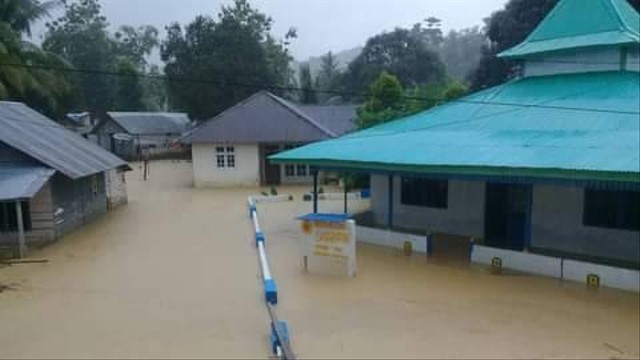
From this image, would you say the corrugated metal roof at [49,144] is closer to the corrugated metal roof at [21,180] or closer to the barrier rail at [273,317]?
the corrugated metal roof at [21,180]

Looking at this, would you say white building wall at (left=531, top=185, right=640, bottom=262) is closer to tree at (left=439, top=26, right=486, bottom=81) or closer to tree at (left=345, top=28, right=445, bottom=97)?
tree at (left=345, top=28, right=445, bottom=97)

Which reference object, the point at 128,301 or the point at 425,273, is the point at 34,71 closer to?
the point at 128,301

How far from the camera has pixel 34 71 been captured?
31.9 meters

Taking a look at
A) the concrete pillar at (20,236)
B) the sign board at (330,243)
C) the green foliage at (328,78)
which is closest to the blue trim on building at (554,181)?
the sign board at (330,243)

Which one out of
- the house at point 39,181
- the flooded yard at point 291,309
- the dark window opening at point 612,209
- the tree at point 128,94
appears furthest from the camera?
the tree at point 128,94

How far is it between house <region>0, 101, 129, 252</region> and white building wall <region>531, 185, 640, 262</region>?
1241 cm

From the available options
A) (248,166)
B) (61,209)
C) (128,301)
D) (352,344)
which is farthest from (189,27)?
(352,344)

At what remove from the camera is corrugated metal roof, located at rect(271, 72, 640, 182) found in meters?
11.0

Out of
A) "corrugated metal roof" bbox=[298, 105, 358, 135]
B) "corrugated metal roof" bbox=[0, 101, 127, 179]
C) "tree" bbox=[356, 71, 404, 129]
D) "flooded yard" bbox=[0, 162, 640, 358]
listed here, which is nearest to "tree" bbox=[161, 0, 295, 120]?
"corrugated metal roof" bbox=[298, 105, 358, 135]

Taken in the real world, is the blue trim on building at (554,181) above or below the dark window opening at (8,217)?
above

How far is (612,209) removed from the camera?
12438mm

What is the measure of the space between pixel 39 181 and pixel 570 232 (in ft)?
43.6

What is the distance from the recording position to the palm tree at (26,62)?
90.4ft

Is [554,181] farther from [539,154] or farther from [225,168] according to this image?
[225,168]
